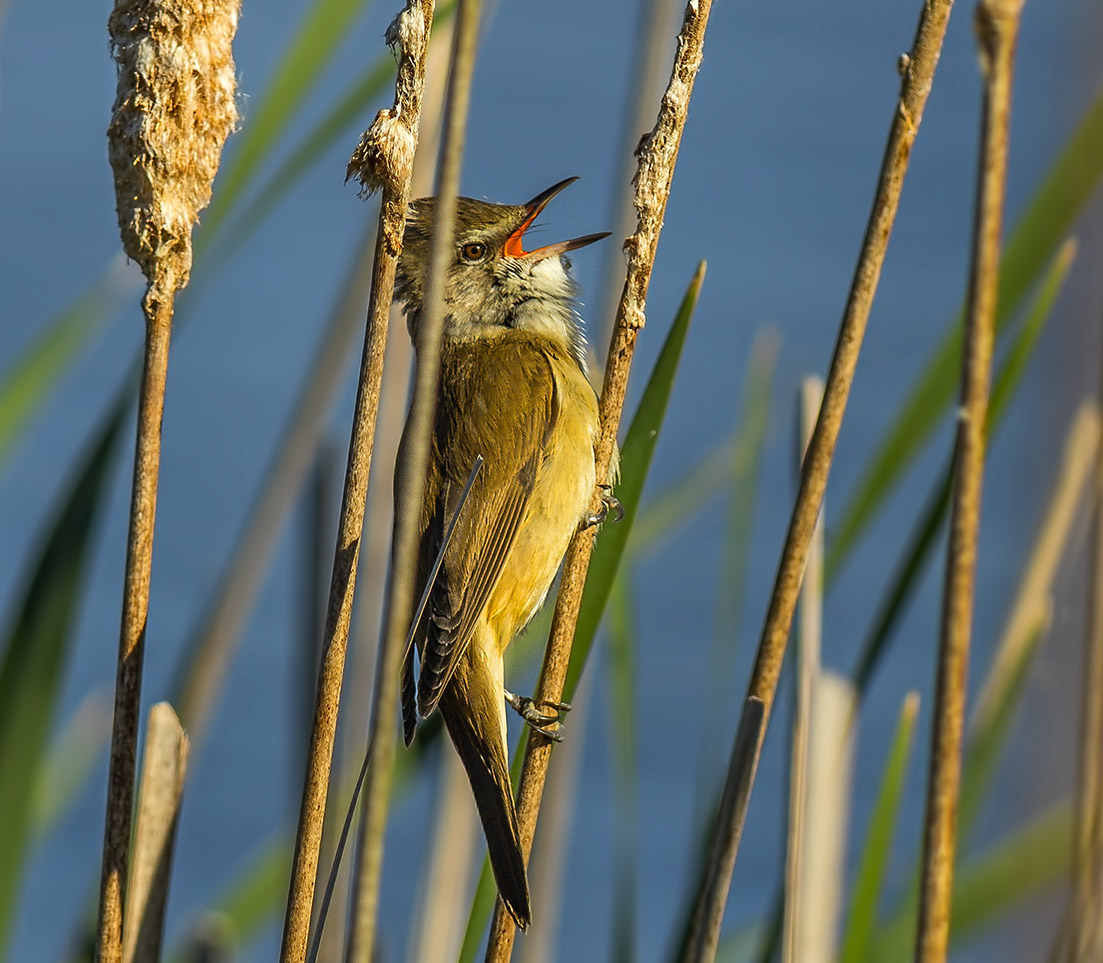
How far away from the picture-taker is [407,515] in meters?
1.25

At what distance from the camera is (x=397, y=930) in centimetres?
364

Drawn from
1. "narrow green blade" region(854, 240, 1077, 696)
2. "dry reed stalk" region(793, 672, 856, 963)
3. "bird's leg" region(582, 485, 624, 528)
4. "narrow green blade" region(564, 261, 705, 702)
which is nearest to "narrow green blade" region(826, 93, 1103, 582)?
"narrow green blade" region(854, 240, 1077, 696)

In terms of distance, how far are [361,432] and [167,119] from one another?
36 cm

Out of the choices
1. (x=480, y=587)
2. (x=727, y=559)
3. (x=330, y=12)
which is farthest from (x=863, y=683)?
(x=330, y=12)

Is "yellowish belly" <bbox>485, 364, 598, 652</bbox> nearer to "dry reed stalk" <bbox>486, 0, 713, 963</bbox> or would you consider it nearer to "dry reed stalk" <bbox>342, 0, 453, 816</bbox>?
"dry reed stalk" <bbox>342, 0, 453, 816</bbox>

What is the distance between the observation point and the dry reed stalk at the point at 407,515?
1.17m

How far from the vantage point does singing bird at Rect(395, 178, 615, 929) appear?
83.0 inches

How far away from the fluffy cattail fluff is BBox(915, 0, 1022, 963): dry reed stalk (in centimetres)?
74

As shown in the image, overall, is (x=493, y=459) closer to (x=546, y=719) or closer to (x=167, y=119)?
(x=546, y=719)

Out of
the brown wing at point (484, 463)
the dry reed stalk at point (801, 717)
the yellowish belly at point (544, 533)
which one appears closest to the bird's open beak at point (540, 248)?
the brown wing at point (484, 463)

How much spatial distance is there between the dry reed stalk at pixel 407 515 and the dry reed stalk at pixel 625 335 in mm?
394

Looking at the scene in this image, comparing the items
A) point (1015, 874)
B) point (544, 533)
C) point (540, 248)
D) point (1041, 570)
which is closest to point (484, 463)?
point (544, 533)

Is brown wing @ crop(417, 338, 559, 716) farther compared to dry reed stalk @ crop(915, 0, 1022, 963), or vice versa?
brown wing @ crop(417, 338, 559, 716)

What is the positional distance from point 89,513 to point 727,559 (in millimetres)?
907
